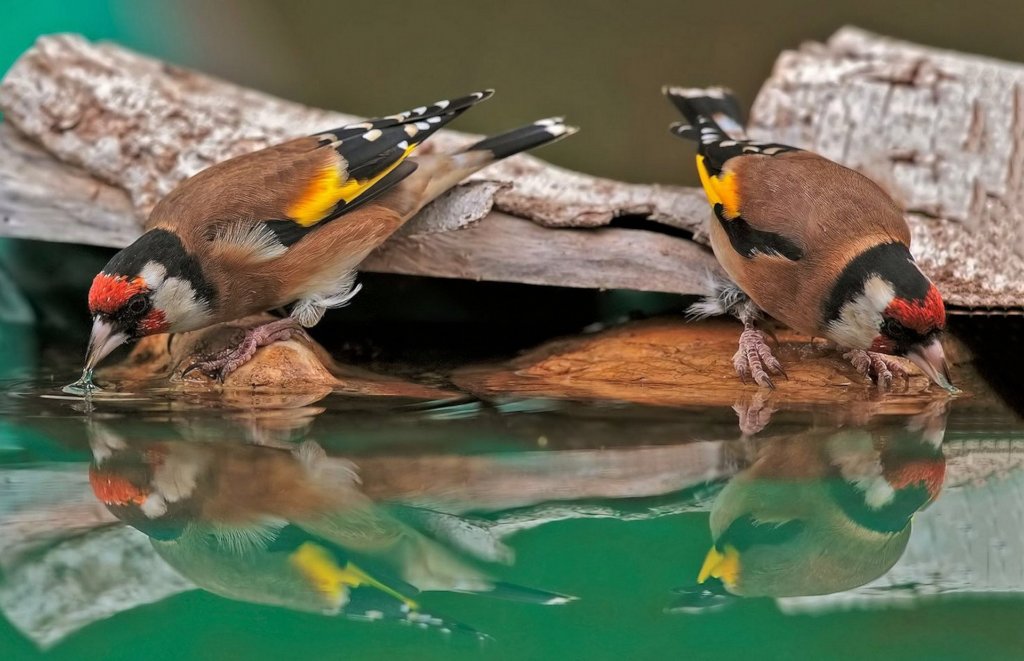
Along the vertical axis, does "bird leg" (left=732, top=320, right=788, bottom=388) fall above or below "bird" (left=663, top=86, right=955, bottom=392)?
below

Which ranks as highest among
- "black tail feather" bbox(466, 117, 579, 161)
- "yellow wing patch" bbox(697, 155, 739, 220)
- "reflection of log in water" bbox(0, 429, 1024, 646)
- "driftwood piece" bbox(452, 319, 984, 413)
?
"black tail feather" bbox(466, 117, 579, 161)

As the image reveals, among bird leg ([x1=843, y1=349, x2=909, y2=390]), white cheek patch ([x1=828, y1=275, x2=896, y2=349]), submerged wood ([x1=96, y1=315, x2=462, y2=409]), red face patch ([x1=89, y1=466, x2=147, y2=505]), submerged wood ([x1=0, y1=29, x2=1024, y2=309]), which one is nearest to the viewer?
red face patch ([x1=89, y1=466, x2=147, y2=505])

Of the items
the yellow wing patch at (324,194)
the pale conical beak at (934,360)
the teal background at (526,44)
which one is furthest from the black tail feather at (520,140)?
the teal background at (526,44)

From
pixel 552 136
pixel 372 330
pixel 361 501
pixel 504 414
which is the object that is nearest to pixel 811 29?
pixel 552 136

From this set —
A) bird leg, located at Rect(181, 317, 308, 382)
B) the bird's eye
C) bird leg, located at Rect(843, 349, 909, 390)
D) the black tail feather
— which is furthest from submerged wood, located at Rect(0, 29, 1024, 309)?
the bird's eye

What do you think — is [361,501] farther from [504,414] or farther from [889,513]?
[889,513]

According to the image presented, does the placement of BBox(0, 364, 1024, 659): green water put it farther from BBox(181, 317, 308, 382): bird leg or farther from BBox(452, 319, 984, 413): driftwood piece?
BBox(181, 317, 308, 382): bird leg

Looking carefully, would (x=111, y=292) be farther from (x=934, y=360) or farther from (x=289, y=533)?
(x=934, y=360)

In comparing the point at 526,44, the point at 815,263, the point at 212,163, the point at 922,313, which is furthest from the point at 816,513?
the point at 526,44
